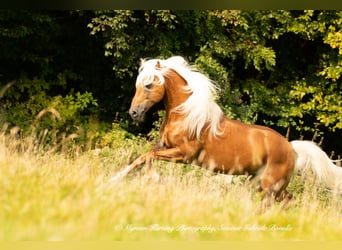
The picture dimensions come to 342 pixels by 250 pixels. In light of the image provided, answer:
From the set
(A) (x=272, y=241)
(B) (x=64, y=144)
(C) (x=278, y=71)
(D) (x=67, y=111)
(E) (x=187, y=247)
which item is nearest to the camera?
(E) (x=187, y=247)

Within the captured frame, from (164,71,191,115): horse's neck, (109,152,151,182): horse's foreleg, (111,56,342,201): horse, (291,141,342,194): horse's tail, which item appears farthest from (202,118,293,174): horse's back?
(109,152,151,182): horse's foreleg

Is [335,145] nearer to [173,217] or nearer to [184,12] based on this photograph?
[184,12]

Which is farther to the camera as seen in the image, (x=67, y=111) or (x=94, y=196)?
(x=67, y=111)

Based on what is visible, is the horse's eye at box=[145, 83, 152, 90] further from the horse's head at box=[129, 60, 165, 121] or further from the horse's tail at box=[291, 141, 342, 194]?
the horse's tail at box=[291, 141, 342, 194]

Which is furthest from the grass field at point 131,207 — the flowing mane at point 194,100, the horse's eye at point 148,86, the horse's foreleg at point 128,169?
the horse's eye at point 148,86

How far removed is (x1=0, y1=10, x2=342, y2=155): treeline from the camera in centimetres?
553

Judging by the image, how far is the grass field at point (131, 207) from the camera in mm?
3586

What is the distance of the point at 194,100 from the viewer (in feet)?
15.1

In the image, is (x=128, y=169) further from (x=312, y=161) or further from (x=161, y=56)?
(x=161, y=56)

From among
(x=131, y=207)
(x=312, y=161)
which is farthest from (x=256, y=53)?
(x=131, y=207)

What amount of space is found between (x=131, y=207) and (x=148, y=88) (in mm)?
1133

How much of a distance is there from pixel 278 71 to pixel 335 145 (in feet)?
3.23

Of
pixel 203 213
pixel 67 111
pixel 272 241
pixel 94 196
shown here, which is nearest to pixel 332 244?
pixel 272 241

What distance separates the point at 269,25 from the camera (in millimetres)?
6164
